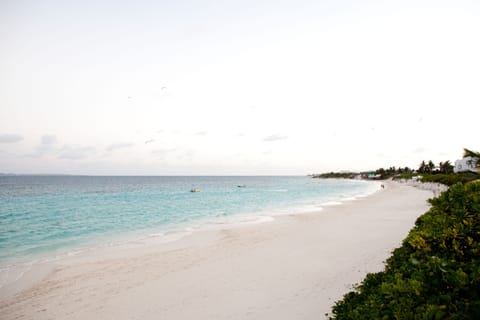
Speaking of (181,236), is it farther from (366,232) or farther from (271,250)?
(366,232)

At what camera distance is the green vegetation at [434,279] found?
2408 mm

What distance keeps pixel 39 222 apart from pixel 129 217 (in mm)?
7498

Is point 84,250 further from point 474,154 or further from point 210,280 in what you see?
point 474,154

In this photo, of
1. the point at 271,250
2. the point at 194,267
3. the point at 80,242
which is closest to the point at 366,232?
the point at 271,250

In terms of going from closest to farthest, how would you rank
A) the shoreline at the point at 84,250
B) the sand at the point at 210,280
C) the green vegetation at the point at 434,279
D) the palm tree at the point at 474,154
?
the green vegetation at the point at 434,279, the palm tree at the point at 474,154, the sand at the point at 210,280, the shoreline at the point at 84,250

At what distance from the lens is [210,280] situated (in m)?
9.08

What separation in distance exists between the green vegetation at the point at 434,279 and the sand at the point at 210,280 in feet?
10.9

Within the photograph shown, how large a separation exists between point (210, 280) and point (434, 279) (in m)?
7.47

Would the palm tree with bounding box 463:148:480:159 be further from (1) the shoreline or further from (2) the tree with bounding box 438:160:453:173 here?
(2) the tree with bounding box 438:160:453:173

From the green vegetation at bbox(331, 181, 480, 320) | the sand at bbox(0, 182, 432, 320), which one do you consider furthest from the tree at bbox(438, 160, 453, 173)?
the green vegetation at bbox(331, 181, 480, 320)

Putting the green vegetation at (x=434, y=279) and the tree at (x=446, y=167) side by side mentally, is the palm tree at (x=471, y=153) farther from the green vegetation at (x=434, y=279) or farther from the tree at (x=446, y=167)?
the tree at (x=446, y=167)

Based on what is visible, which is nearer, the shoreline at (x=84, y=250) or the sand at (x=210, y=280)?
the sand at (x=210, y=280)

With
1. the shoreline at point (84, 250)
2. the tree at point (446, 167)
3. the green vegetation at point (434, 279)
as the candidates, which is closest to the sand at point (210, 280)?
the shoreline at point (84, 250)

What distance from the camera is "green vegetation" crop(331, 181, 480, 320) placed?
7.90ft
